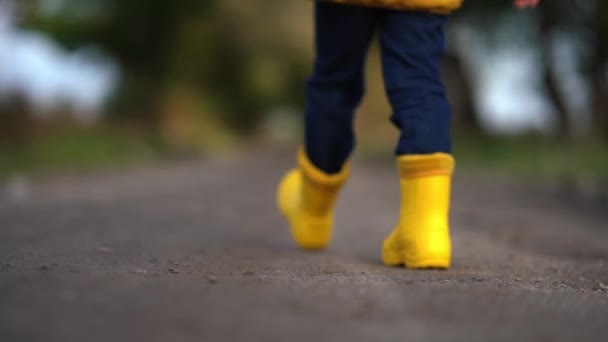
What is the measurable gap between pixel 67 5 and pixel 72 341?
9843 millimetres

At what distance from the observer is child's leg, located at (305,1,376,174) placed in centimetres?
202

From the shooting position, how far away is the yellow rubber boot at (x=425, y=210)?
1.83 metres

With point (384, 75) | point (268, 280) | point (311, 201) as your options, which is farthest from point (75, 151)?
point (268, 280)

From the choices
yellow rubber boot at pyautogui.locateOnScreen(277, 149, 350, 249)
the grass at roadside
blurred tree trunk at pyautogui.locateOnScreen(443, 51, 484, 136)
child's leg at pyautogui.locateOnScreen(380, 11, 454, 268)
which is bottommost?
the grass at roadside

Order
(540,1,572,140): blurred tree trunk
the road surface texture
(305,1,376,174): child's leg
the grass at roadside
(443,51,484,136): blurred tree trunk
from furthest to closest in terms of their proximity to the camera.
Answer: (443,51,484,136): blurred tree trunk, (540,1,572,140): blurred tree trunk, the grass at roadside, (305,1,376,174): child's leg, the road surface texture

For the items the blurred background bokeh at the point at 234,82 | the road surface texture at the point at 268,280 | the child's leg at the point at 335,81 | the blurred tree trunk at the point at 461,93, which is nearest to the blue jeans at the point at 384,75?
the child's leg at the point at 335,81

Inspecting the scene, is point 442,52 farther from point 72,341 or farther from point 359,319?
point 72,341

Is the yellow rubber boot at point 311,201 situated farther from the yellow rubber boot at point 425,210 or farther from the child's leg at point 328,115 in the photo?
the yellow rubber boot at point 425,210

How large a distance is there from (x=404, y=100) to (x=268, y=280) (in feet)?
2.28

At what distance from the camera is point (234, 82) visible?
47.3ft

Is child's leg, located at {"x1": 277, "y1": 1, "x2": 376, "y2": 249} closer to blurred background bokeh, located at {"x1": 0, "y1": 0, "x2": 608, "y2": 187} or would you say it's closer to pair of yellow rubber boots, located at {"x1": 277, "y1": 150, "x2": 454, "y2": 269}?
pair of yellow rubber boots, located at {"x1": 277, "y1": 150, "x2": 454, "y2": 269}

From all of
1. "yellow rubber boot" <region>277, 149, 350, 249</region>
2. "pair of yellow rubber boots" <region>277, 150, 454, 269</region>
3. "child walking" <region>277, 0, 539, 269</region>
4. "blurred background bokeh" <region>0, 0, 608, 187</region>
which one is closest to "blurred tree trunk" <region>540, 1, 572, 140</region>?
"blurred background bokeh" <region>0, 0, 608, 187</region>

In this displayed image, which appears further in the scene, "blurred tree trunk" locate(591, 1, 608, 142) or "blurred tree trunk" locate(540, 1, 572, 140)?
"blurred tree trunk" locate(540, 1, 572, 140)

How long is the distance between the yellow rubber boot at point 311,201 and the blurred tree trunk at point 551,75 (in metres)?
5.61
